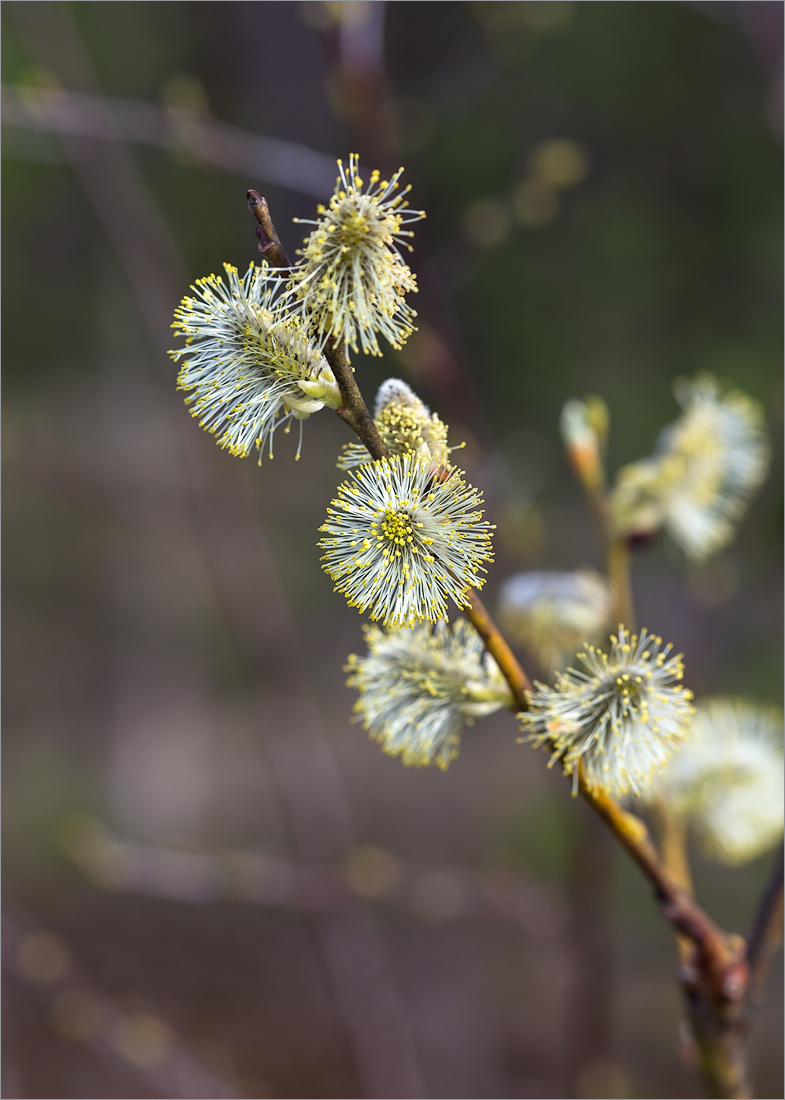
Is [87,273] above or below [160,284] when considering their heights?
above

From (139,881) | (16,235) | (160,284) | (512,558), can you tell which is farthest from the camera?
(16,235)

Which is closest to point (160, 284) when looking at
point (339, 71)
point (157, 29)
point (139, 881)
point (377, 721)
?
point (339, 71)

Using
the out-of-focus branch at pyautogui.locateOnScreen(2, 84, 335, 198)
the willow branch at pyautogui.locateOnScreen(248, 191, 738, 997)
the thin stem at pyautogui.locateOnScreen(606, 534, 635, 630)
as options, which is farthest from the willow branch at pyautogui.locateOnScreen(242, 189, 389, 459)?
the out-of-focus branch at pyautogui.locateOnScreen(2, 84, 335, 198)

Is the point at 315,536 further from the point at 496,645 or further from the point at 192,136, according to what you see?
the point at 496,645

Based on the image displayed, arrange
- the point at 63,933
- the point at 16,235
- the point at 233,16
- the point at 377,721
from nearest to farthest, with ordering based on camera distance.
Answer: the point at 377,721 → the point at 63,933 → the point at 233,16 → the point at 16,235

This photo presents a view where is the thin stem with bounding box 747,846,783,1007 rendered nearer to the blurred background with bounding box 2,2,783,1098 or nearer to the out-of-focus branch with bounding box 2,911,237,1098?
the blurred background with bounding box 2,2,783,1098

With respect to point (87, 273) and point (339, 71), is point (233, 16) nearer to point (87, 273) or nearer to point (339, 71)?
point (87, 273)

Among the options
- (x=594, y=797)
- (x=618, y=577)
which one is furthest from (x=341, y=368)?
(x=618, y=577)
